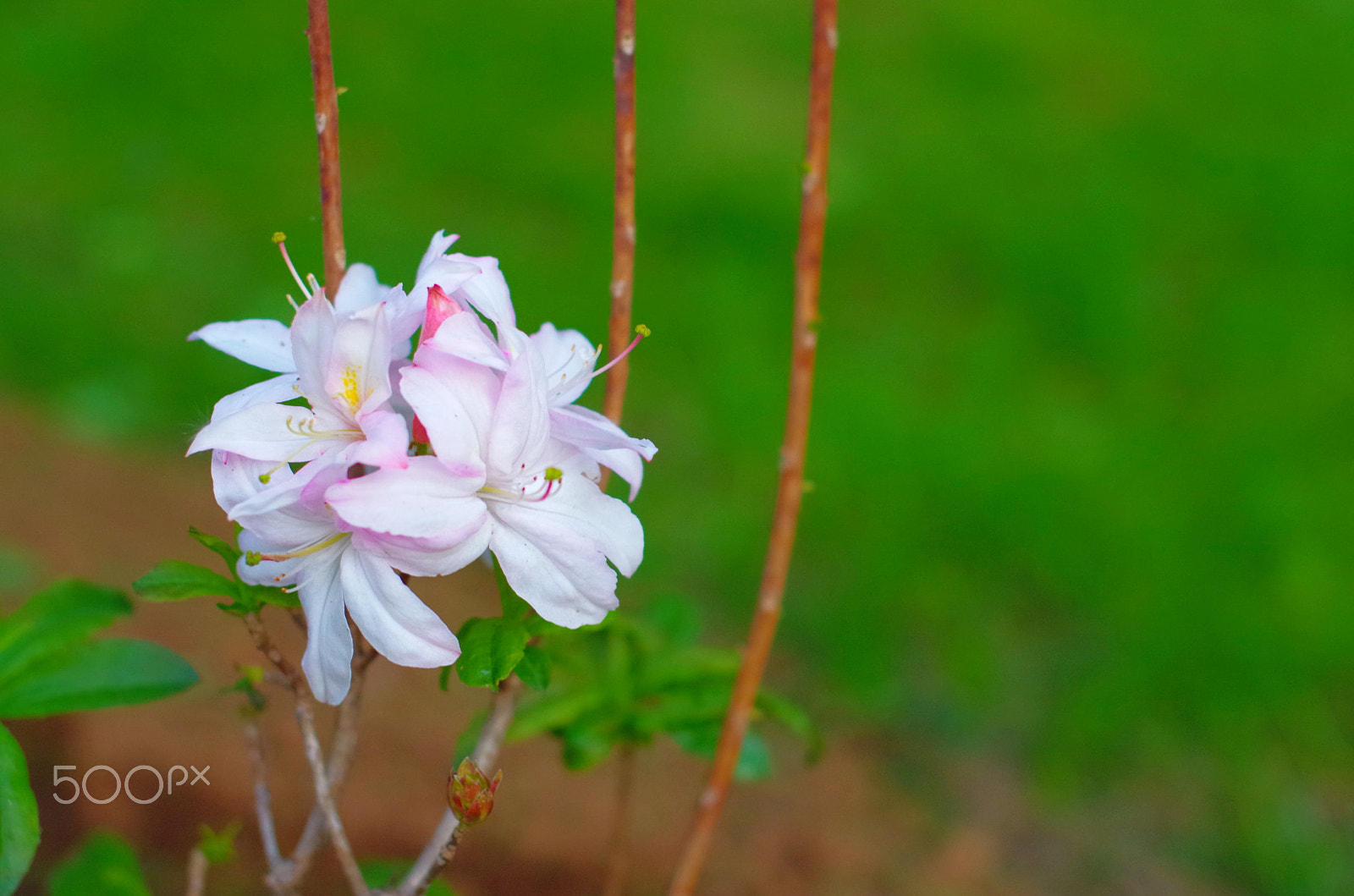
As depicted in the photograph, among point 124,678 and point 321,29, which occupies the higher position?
point 321,29

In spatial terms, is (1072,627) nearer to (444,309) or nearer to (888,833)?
(888,833)

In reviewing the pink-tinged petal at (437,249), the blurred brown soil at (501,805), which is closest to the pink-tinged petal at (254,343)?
the pink-tinged petal at (437,249)

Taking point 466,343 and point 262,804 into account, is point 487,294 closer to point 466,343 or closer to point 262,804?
point 466,343

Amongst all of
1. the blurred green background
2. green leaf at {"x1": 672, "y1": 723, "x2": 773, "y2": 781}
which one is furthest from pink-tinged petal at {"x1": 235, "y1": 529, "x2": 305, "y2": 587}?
the blurred green background

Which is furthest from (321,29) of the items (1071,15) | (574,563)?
(1071,15)

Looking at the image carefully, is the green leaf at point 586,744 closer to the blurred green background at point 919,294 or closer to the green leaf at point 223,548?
the green leaf at point 223,548

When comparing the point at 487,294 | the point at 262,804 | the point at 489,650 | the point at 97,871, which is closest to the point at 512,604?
the point at 489,650
